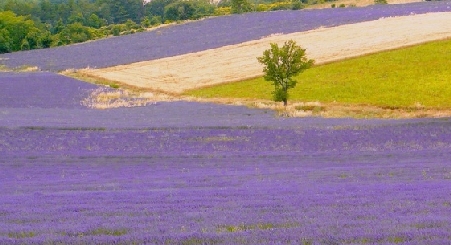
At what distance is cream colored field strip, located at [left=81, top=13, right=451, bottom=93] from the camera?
58062 mm

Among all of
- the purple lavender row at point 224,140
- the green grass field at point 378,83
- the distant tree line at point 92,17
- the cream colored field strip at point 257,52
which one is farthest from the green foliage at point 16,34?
the purple lavender row at point 224,140

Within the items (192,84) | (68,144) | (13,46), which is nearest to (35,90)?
(192,84)

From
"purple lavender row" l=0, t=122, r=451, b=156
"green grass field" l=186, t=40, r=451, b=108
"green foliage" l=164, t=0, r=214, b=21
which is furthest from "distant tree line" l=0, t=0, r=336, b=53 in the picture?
"purple lavender row" l=0, t=122, r=451, b=156

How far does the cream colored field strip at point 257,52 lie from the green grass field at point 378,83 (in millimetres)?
2303

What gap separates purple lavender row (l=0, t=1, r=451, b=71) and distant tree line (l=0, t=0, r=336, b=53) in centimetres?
1788

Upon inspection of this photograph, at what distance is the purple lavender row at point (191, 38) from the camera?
7231cm

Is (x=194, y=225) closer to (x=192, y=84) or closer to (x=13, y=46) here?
Answer: (x=192, y=84)

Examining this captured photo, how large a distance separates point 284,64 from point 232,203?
3315cm

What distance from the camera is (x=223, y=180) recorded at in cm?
1584

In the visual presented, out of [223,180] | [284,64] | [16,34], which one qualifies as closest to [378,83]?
[284,64]

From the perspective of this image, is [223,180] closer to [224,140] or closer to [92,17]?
[224,140]

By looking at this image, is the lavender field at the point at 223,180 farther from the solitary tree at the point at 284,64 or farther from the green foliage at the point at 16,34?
the green foliage at the point at 16,34

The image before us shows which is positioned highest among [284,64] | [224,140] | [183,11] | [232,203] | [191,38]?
[183,11]

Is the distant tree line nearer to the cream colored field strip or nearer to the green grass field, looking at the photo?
the cream colored field strip
